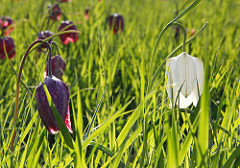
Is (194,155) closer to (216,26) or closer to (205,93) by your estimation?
(205,93)

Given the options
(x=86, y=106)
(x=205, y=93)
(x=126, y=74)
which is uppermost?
(x=205, y=93)

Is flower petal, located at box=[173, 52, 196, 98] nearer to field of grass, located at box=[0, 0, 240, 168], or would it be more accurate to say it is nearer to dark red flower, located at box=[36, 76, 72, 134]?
field of grass, located at box=[0, 0, 240, 168]

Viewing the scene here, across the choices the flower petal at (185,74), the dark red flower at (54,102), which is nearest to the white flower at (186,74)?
the flower petal at (185,74)

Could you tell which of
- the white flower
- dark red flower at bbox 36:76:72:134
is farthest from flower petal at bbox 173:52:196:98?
dark red flower at bbox 36:76:72:134

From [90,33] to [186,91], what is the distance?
1.44 m

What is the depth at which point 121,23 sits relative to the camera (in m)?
2.35

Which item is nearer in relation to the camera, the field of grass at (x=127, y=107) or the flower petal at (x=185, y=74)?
the field of grass at (x=127, y=107)

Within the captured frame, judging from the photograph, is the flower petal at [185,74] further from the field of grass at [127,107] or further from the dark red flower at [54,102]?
the dark red flower at [54,102]

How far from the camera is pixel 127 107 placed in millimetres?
1333

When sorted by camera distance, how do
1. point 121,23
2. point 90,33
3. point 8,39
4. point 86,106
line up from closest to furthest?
point 86,106 < point 8,39 < point 90,33 < point 121,23

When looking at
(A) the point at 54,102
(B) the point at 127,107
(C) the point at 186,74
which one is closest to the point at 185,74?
(C) the point at 186,74

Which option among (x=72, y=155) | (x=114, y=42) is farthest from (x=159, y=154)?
(x=114, y=42)

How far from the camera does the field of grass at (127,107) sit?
2.05 feet

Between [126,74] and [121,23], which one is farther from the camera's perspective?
[121,23]
